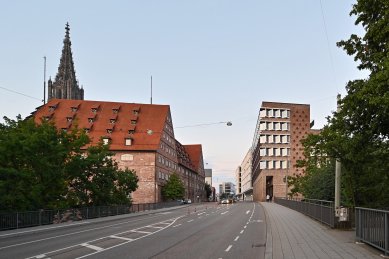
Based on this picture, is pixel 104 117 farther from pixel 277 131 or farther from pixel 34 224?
pixel 34 224

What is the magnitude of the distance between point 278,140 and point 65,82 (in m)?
57.1

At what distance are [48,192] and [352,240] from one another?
28623 millimetres

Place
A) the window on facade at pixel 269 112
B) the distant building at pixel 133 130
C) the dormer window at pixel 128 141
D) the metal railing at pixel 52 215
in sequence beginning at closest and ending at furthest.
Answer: the metal railing at pixel 52 215 → the distant building at pixel 133 130 → the dormer window at pixel 128 141 → the window on facade at pixel 269 112

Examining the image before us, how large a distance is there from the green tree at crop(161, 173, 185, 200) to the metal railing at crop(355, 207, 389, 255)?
77339 mm

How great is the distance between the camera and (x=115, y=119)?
307 feet

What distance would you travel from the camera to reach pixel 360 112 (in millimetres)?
16047

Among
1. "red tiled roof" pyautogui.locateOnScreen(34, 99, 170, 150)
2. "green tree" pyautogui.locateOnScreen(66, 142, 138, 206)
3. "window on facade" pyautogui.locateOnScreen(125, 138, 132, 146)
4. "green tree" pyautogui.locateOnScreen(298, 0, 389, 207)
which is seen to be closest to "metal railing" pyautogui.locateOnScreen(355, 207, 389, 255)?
"green tree" pyautogui.locateOnScreen(298, 0, 389, 207)

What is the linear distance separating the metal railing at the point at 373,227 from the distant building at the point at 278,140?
323 feet

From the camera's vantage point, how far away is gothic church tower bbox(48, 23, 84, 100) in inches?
4707

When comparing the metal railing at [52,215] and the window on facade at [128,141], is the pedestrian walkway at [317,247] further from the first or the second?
the window on facade at [128,141]

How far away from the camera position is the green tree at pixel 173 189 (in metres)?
92.9

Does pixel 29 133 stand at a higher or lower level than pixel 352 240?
higher

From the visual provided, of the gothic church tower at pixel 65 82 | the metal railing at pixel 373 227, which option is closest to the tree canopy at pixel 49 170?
the metal railing at pixel 373 227

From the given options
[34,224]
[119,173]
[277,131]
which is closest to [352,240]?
[34,224]
